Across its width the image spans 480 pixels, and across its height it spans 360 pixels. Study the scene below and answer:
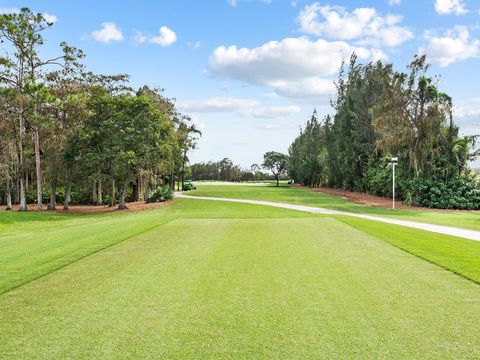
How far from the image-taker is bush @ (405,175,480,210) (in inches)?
1066

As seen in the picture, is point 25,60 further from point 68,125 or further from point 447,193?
point 447,193

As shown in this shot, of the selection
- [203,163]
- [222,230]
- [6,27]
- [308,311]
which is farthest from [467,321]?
[203,163]

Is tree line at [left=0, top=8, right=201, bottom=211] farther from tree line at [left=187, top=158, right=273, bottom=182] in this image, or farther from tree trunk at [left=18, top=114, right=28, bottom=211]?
tree line at [left=187, top=158, right=273, bottom=182]

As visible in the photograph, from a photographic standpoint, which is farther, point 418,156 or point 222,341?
point 418,156

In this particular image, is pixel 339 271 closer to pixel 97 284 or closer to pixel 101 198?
pixel 97 284

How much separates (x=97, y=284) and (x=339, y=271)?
3794mm

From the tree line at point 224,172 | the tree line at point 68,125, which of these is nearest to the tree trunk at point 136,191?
the tree line at point 68,125

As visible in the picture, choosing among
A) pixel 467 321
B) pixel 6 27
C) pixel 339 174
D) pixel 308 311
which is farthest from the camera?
pixel 339 174

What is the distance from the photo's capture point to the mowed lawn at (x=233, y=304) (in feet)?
12.6

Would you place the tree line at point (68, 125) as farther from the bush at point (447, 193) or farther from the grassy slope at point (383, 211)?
the bush at point (447, 193)

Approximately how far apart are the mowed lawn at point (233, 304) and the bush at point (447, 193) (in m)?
20.5

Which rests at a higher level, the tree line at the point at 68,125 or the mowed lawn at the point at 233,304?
the tree line at the point at 68,125

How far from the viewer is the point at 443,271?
23.4ft

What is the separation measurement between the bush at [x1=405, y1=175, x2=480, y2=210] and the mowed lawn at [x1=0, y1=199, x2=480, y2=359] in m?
20.5
